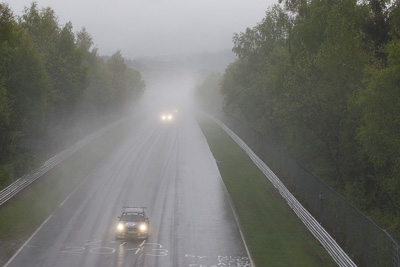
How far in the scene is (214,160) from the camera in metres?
52.9

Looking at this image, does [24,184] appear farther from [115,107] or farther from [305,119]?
[115,107]

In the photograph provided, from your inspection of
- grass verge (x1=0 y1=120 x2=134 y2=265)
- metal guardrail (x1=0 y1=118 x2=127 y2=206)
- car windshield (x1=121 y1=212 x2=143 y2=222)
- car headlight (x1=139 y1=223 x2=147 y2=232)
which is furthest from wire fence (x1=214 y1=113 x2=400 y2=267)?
metal guardrail (x1=0 y1=118 x2=127 y2=206)

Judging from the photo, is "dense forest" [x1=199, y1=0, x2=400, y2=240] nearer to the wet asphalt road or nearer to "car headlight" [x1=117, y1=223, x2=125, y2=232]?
the wet asphalt road

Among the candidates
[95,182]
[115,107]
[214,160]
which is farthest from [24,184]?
[115,107]

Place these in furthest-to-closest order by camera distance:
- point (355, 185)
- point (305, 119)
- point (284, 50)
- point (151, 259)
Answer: point (284, 50) → point (305, 119) → point (355, 185) → point (151, 259)

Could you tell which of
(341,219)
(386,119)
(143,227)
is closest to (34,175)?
(143,227)

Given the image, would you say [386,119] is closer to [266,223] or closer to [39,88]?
[266,223]

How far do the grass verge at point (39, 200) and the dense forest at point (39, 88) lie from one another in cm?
192

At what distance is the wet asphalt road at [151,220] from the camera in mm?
23703

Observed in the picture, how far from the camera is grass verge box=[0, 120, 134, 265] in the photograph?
88.4 feet

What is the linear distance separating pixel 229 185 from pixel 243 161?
10.9 meters

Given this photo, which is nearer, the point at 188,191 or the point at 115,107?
the point at 188,191

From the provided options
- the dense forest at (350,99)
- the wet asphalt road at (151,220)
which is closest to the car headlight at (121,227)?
the wet asphalt road at (151,220)

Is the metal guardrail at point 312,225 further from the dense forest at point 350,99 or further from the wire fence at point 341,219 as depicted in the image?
the dense forest at point 350,99
